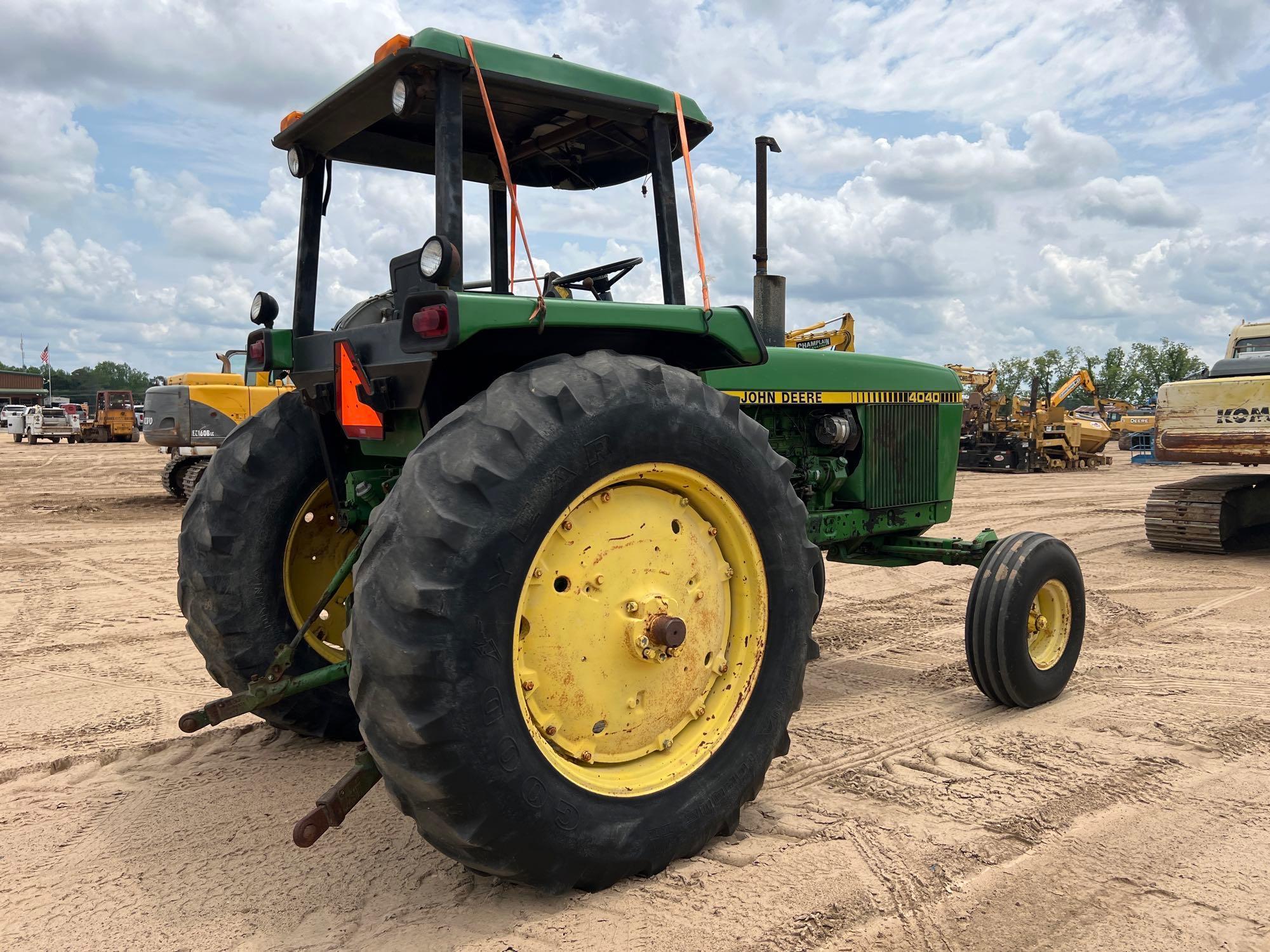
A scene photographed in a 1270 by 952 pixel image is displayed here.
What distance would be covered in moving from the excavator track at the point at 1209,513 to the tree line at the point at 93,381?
87.7 meters

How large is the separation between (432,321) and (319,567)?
160 centimetres

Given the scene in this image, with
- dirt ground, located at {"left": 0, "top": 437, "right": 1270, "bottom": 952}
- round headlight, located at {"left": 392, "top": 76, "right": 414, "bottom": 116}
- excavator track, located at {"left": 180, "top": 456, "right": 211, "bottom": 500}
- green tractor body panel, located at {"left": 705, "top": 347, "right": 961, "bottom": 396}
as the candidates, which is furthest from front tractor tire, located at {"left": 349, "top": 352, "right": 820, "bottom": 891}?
excavator track, located at {"left": 180, "top": 456, "right": 211, "bottom": 500}

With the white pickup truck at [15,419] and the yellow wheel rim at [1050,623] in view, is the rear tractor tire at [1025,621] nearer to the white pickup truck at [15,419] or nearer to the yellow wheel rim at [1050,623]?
the yellow wheel rim at [1050,623]

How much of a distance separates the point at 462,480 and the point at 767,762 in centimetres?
133

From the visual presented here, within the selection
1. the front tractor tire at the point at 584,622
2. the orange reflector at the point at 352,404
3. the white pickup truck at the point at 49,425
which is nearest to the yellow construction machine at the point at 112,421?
the white pickup truck at the point at 49,425

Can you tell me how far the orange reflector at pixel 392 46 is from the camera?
2.72 meters

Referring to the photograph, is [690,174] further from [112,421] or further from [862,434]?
[112,421]

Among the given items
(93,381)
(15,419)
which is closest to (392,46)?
(15,419)

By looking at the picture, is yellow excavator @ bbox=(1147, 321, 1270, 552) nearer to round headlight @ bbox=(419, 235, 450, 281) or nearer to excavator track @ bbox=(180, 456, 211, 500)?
round headlight @ bbox=(419, 235, 450, 281)

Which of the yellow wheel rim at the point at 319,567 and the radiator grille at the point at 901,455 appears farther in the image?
the radiator grille at the point at 901,455

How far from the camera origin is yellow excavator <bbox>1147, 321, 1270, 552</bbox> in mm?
8562

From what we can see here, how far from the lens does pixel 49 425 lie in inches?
1350

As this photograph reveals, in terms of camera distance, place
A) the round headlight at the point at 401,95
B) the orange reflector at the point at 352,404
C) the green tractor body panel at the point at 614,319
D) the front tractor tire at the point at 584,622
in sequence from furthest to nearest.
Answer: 1. the orange reflector at the point at 352,404
2. the round headlight at the point at 401,95
3. the green tractor body panel at the point at 614,319
4. the front tractor tire at the point at 584,622

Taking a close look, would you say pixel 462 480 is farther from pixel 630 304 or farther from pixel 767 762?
pixel 767 762
